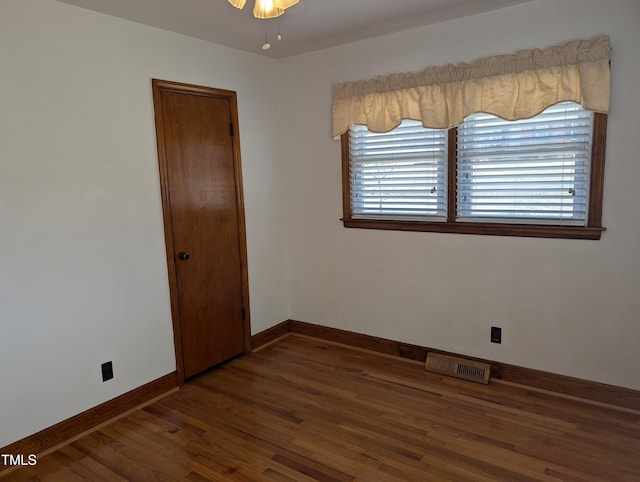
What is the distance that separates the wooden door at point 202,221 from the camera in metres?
3.21

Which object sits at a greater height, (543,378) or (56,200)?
(56,200)

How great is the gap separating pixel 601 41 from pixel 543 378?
2.16m

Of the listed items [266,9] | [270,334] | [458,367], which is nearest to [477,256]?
[458,367]

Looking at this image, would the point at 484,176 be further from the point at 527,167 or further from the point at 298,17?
the point at 298,17

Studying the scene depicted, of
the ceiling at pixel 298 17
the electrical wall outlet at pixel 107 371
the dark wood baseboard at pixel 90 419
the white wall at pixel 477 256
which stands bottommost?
the dark wood baseboard at pixel 90 419

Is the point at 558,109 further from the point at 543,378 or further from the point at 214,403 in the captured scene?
the point at 214,403

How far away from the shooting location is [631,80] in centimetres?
260

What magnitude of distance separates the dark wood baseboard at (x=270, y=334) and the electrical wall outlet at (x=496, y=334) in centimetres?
192

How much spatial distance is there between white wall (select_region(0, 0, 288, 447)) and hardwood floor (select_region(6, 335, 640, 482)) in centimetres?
37

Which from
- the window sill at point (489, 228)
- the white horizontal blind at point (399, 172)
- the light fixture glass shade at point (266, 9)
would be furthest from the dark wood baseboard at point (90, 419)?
the light fixture glass shade at point (266, 9)

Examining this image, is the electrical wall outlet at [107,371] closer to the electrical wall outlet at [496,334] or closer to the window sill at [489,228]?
the window sill at [489,228]

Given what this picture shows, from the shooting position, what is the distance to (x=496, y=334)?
3.23m

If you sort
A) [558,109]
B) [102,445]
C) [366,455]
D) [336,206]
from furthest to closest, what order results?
[336,206] → [558,109] → [102,445] → [366,455]

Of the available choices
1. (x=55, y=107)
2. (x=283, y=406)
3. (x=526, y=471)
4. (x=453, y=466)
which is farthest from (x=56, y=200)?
(x=526, y=471)
